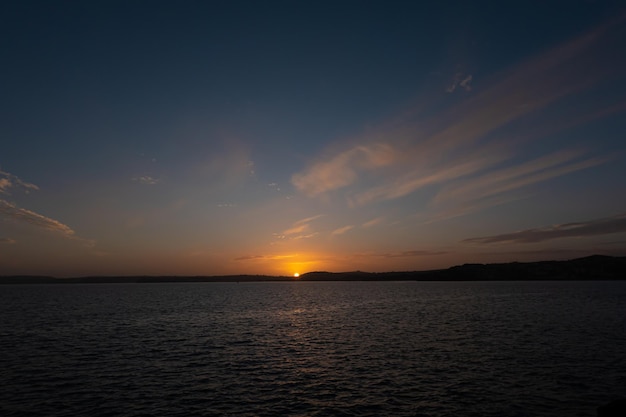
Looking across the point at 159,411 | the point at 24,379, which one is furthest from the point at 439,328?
the point at 24,379

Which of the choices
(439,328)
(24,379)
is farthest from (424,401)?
(439,328)

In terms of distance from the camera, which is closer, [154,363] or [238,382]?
[238,382]

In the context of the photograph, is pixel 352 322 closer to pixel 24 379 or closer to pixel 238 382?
pixel 238 382

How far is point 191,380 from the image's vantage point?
126 feet

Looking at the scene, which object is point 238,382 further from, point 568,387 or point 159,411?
point 568,387

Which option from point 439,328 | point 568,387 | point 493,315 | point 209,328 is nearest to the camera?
point 568,387

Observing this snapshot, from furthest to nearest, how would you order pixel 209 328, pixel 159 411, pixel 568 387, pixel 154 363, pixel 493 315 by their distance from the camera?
pixel 493 315, pixel 209 328, pixel 154 363, pixel 568 387, pixel 159 411

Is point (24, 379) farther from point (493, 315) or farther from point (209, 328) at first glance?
point (493, 315)

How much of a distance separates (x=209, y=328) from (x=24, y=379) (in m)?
39.4

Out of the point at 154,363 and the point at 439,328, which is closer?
the point at 154,363

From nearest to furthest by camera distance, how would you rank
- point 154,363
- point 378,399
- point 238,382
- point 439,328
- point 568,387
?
point 378,399, point 568,387, point 238,382, point 154,363, point 439,328

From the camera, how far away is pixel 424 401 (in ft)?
102

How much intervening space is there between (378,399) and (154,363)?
2761cm

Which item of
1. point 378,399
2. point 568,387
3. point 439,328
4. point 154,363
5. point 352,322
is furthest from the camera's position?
point 352,322
